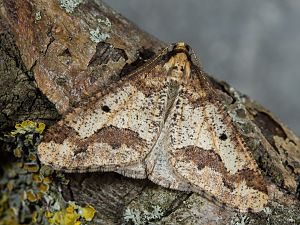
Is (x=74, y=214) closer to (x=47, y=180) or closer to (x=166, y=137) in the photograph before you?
(x=47, y=180)

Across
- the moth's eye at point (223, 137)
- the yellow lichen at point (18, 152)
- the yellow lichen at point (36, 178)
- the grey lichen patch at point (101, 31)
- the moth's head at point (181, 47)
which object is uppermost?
the moth's head at point (181, 47)

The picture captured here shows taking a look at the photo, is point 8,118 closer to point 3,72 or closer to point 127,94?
point 3,72

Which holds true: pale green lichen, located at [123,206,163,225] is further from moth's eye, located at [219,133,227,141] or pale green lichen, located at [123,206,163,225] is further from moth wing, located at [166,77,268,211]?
moth's eye, located at [219,133,227,141]

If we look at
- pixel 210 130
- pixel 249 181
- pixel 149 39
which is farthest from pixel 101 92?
pixel 249 181

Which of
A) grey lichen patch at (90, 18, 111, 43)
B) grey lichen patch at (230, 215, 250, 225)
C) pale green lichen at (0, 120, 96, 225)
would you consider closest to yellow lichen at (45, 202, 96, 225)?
pale green lichen at (0, 120, 96, 225)

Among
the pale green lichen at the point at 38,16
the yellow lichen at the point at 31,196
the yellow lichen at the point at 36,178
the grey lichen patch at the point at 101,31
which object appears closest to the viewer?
the pale green lichen at the point at 38,16

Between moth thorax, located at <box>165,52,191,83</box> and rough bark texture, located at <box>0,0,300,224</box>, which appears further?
moth thorax, located at <box>165,52,191,83</box>

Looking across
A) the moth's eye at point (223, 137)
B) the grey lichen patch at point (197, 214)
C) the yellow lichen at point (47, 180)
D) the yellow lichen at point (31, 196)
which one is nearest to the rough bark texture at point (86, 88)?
the grey lichen patch at point (197, 214)

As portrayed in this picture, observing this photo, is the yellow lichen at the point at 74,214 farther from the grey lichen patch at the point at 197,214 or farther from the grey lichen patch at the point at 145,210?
the grey lichen patch at the point at 197,214
